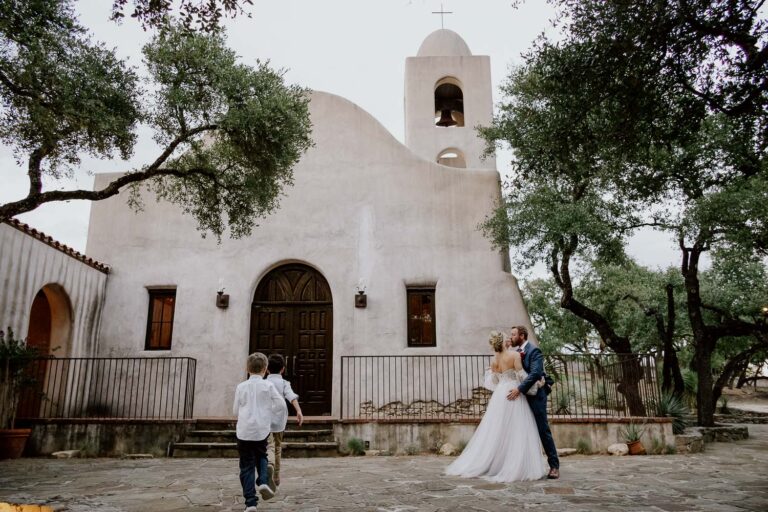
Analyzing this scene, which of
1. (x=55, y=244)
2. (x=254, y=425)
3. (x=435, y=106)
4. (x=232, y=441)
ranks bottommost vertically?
(x=232, y=441)

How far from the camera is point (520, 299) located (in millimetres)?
11414

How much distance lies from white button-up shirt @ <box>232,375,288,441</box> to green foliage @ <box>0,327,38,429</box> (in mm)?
6273

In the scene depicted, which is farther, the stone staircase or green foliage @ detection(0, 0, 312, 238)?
the stone staircase

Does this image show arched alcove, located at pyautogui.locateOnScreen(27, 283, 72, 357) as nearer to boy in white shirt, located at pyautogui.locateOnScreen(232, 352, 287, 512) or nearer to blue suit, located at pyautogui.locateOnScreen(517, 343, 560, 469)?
boy in white shirt, located at pyautogui.locateOnScreen(232, 352, 287, 512)

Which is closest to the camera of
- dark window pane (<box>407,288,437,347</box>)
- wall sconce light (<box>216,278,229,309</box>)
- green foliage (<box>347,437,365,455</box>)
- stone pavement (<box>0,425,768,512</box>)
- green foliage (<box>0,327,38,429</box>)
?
stone pavement (<box>0,425,768,512</box>)

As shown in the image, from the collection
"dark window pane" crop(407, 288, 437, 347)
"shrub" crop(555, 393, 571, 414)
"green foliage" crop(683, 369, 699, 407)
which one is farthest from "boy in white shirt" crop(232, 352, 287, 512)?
"green foliage" crop(683, 369, 699, 407)

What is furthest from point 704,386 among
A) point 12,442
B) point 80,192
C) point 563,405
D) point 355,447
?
point 12,442

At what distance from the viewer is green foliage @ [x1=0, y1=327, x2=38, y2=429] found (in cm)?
920

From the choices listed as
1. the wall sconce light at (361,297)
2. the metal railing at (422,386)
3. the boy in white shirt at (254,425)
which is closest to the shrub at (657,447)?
the metal railing at (422,386)

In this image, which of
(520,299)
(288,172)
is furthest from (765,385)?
(288,172)

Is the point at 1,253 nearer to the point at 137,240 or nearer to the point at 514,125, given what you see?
the point at 137,240

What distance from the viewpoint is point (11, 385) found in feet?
30.8

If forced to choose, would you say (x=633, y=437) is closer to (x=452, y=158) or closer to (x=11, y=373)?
(x=452, y=158)

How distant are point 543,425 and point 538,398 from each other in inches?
12.5
